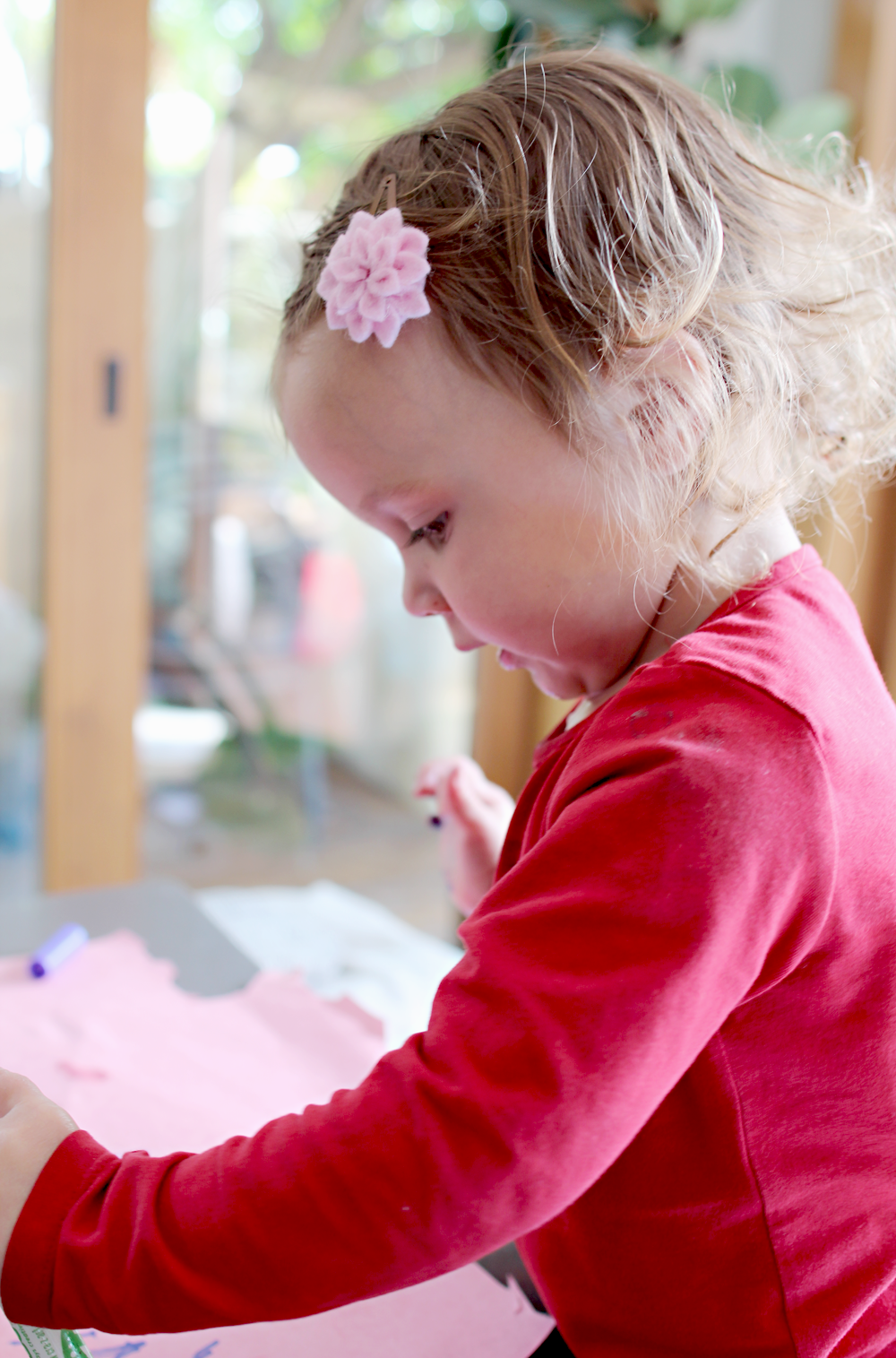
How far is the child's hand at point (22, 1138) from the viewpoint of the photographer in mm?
373

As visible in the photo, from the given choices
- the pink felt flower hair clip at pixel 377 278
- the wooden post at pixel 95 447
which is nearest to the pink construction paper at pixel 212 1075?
the pink felt flower hair clip at pixel 377 278

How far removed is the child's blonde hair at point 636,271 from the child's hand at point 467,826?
0.95 ft

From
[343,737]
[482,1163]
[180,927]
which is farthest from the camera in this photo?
[343,737]

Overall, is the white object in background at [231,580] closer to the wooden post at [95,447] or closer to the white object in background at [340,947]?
the wooden post at [95,447]

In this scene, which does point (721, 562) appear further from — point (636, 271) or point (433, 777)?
point (433, 777)

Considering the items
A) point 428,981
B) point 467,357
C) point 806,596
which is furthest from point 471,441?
point 428,981

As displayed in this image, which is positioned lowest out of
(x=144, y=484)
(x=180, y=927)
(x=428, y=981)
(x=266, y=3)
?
(x=428, y=981)

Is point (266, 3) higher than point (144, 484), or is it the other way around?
point (266, 3)

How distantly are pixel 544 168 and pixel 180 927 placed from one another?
60 centimetres

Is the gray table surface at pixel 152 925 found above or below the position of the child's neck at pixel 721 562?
below

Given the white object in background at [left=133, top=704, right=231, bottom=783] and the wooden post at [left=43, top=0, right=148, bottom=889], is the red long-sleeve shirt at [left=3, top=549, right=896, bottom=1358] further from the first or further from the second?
the white object in background at [left=133, top=704, right=231, bottom=783]

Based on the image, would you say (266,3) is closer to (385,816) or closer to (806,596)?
(385,816)

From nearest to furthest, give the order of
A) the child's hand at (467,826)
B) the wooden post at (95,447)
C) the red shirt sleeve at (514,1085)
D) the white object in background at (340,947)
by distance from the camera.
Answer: the red shirt sleeve at (514,1085) → the child's hand at (467,826) → the white object in background at (340,947) → the wooden post at (95,447)

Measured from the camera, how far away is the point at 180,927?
0.83 meters
